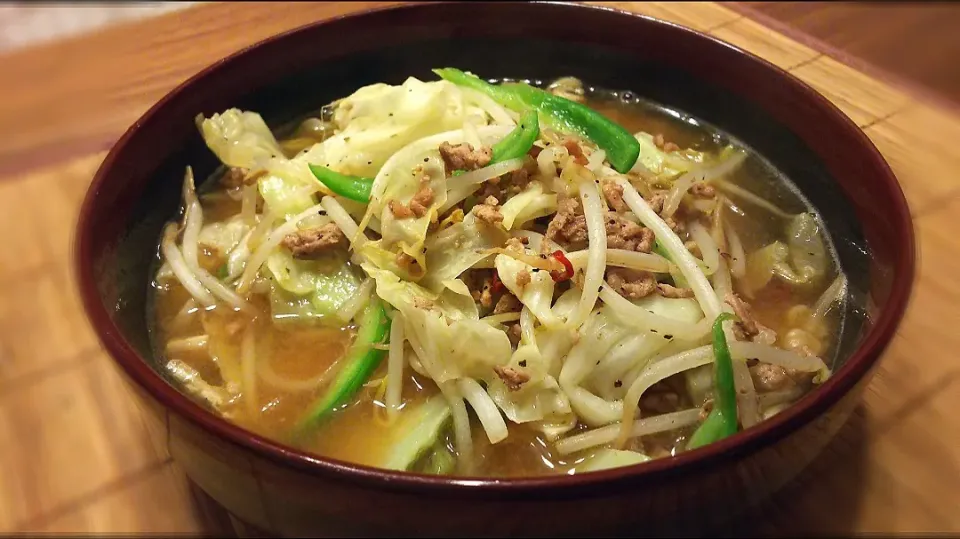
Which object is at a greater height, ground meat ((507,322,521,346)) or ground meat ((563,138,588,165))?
ground meat ((563,138,588,165))

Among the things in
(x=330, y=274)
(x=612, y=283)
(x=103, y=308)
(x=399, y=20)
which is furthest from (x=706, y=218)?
(x=103, y=308)

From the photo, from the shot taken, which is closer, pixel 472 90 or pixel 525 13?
pixel 472 90

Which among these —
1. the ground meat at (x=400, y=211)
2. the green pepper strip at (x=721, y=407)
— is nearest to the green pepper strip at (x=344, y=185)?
the ground meat at (x=400, y=211)

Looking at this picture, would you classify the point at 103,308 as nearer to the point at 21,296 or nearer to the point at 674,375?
the point at 21,296

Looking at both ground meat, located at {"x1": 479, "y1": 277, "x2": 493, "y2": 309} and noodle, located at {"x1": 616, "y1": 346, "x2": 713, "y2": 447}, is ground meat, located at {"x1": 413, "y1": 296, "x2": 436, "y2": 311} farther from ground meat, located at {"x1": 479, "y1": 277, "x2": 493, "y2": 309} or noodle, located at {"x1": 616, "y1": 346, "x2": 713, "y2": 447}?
noodle, located at {"x1": 616, "y1": 346, "x2": 713, "y2": 447}

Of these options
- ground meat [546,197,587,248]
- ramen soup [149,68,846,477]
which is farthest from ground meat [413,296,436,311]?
ground meat [546,197,587,248]

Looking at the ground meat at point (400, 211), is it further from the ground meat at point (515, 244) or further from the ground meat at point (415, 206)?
the ground meat at point (515, 244)

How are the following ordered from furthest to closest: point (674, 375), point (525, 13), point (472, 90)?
point (525, 13) → point (472, 90) → point (674, 375)
